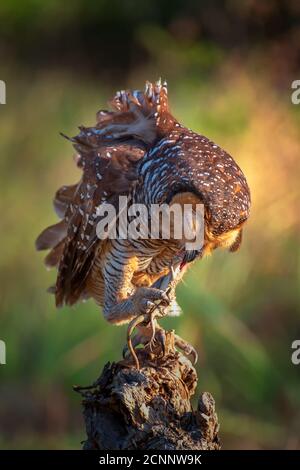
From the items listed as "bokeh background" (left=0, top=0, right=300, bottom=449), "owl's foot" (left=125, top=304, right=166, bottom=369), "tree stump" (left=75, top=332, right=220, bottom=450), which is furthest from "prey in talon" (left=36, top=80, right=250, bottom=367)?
"bokeh background" (left=0, top=0, right=300, bottom=449)

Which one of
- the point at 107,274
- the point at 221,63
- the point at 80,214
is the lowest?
the point at 107,274

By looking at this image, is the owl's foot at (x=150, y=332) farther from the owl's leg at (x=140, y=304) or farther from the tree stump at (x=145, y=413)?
the tree stump at (x=145, y=413)

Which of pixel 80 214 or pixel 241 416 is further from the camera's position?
pixel 241 416

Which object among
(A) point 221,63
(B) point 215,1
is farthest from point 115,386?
(B) point 215,1

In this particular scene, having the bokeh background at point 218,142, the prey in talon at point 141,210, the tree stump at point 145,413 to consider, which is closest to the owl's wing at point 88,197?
the prey in talon at point 141,210

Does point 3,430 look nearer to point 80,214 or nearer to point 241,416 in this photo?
point 241,416

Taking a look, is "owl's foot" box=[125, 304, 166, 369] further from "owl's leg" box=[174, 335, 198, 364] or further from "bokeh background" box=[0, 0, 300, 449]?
"bokeh background" box=[0, 0, 300, 449]

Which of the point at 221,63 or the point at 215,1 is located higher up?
the point at 215,1
